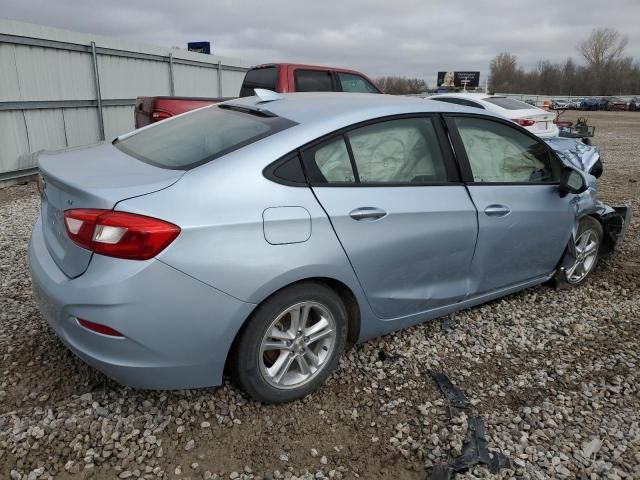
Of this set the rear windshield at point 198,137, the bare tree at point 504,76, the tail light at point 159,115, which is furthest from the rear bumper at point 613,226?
the bare tree at point 504,76

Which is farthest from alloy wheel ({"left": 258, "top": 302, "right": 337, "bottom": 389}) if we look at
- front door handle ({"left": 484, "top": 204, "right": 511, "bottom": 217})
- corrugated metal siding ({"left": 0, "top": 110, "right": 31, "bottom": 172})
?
corrugated metal siding ({"left": 0, "top": 110, "right": 31, "bottom": 172})

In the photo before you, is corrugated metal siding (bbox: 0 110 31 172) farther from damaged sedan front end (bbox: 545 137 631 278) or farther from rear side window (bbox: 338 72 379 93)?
damaged sedan front end (bbox: 545 137 631 278)

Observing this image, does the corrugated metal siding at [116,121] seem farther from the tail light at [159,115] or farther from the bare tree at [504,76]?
the bare tree at [504,76]

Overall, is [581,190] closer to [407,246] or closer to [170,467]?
[407,246]

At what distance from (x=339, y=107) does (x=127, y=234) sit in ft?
4.53

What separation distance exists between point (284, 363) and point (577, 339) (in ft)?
7.00

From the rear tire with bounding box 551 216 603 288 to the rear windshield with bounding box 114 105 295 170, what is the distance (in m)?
2.75

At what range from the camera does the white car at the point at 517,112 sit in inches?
426

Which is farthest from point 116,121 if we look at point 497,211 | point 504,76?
point 504,76

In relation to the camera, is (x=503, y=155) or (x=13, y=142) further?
(x=13, y=142)

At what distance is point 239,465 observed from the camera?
2.15 meters

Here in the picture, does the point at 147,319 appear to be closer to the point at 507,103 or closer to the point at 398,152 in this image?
the point at 398,152

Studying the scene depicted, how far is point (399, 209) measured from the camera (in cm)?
264

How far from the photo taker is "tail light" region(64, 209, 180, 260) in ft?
6.48
